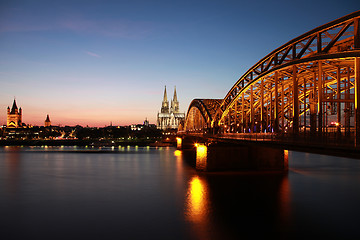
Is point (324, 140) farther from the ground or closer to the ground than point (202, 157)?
farther from the ground

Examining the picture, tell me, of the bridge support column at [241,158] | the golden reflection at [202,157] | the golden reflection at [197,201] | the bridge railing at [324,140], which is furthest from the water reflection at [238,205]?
the bridge railing at [324,140]

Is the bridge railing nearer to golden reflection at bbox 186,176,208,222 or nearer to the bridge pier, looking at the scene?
golden reflection at bbox 186,176,208,222

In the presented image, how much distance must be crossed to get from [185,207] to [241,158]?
64.3 feet

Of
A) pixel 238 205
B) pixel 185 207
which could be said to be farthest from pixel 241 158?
pixel 185 207

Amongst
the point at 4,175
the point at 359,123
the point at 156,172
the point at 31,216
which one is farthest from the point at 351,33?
the point at 4,175

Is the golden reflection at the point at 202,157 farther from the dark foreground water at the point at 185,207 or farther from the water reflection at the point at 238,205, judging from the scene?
the water reflection at the point at 238,205

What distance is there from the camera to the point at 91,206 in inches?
1225

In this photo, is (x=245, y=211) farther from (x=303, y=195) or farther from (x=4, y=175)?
(x=4, y=175)

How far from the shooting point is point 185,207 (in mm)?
30719

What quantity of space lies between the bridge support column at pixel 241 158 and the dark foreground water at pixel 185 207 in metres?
2.01

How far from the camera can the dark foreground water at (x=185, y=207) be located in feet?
77.2

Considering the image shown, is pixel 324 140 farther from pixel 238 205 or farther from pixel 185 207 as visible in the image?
pixel 185 207

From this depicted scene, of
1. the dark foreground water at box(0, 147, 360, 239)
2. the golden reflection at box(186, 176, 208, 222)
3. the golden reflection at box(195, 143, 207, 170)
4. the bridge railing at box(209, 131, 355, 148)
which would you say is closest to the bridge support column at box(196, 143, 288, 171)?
the golden reflection at box(195, 143, 207, 170)

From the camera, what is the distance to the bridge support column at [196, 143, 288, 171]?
1902 inches
